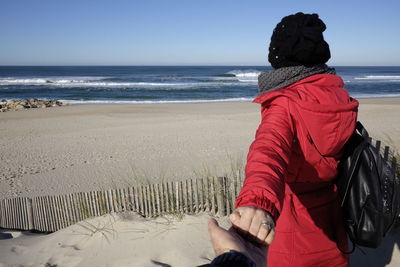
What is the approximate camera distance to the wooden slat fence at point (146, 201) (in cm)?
495

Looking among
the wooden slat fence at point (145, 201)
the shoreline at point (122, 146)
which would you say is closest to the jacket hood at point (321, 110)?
the wooden slat fence at point (145, 201)

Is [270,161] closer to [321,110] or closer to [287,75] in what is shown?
[321,110]

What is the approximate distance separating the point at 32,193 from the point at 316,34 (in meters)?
8.65

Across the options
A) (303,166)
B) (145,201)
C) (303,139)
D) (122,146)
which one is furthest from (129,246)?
(122,146)

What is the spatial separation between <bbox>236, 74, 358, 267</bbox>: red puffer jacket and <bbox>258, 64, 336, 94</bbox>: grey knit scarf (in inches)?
1.1

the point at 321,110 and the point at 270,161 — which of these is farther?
the point at 321,110

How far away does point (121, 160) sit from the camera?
10594 millimetres

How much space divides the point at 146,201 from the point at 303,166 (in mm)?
4139

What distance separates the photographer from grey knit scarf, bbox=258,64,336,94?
4.49 ft

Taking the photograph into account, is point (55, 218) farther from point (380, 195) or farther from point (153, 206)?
point (380, 195)

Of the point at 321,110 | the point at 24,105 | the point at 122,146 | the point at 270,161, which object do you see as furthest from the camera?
the point at 24,105

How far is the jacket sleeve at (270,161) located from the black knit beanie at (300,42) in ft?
0.73

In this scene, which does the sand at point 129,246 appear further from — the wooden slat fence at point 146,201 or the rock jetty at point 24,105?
the rock jetty at point 24,105

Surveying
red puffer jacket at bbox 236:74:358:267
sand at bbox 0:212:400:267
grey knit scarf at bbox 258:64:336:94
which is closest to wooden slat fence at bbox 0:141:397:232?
sand at bbox 0:212:400:267
